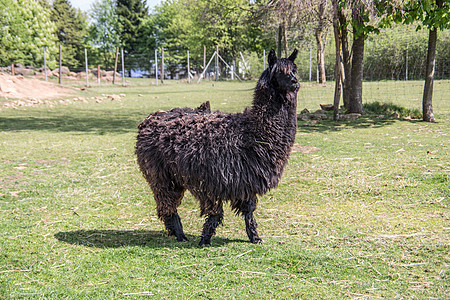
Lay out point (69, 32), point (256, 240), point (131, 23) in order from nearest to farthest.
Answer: point (256, 240), point (69, 32), point (131, 23)

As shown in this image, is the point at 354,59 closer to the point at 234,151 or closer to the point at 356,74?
the point at 356,74

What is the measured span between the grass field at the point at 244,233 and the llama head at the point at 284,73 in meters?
1.79

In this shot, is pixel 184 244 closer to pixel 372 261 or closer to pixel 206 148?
pixel 206 148

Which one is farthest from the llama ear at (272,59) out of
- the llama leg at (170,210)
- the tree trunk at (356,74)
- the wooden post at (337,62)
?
the tree trunk at (356,74)

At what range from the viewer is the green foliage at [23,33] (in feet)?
171

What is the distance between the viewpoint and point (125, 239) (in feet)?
17.2

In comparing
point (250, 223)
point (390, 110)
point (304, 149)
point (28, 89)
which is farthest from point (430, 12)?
point (28, 89)

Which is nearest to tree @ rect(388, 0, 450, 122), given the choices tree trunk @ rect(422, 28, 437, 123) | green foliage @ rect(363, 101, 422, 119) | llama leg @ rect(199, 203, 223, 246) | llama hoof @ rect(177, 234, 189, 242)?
A: tree trunk @ rect(422, 28, 437, 123)

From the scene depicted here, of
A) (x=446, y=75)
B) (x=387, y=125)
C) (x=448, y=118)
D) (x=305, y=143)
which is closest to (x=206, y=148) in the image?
(x=305, y=143)

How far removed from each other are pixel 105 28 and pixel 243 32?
27728mm

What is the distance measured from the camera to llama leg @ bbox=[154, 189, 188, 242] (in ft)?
16.6

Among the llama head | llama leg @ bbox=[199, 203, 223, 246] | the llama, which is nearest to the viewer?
the llama head

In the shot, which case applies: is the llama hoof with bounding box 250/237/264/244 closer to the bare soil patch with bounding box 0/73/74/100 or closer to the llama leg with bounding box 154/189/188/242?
the llama leg with bounding box 154/189/188/242

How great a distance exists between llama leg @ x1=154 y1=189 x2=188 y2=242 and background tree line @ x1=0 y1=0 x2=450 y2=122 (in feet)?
26.6
